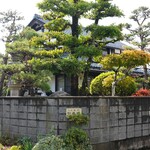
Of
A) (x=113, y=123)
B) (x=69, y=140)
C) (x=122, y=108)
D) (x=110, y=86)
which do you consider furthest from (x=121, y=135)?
(x=110, y=86)

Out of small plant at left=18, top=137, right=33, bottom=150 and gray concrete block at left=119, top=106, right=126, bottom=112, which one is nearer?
small plant at left=18, top=137, right=33, bottom=150

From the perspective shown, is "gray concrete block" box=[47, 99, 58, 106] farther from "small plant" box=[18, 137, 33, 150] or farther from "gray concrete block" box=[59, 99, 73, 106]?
"small plant" box=[18, 137, 33, 150]

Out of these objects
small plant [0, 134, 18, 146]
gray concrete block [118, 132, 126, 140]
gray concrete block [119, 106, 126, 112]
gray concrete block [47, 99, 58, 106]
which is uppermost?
gray concrete block [47, 99, 58, 106]

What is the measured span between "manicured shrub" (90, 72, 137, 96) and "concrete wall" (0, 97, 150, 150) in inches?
48.9

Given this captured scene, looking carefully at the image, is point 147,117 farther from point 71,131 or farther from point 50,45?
point 50,45

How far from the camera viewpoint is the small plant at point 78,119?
7051 mm

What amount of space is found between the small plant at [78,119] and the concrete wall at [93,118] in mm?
155

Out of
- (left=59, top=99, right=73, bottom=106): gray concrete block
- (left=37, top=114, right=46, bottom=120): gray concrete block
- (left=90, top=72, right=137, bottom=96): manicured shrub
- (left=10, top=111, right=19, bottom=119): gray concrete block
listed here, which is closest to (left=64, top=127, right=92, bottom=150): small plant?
(left=59, top=99, right=73, bottom=106): gray concrete block

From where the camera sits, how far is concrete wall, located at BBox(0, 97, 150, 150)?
283 inches

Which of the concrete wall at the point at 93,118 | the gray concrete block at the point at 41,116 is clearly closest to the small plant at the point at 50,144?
the concrete wall at the point at 93,118

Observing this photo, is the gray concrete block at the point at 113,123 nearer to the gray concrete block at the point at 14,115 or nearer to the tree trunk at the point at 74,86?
the gray concrete block at the point at 14,115

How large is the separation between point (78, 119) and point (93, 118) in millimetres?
552

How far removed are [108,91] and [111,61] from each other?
1.37 metres

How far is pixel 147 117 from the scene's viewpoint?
915 centimetres
